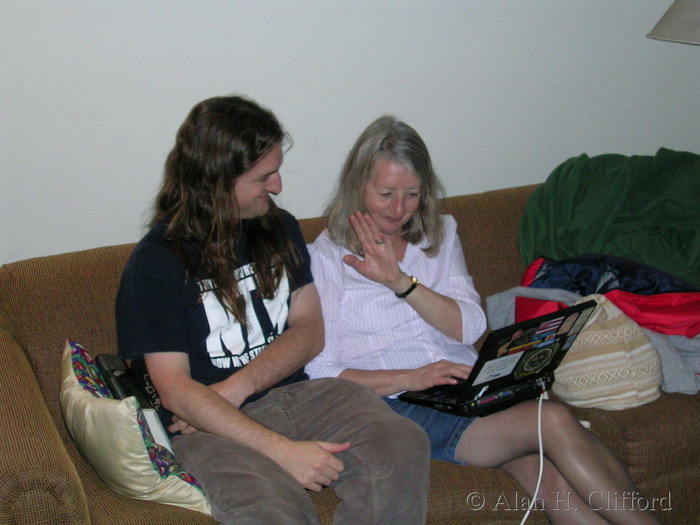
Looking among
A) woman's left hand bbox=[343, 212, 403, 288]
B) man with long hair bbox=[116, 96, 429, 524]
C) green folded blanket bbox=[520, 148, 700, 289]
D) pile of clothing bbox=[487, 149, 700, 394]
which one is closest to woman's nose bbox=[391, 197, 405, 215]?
woman's left hand bbox=[343, 212, 403, 288]

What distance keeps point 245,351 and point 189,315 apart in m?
0.17

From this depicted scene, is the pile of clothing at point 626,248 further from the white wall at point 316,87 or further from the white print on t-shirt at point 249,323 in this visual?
the white print on t-shirt at point 249,323

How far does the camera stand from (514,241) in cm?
252

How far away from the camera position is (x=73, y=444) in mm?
1882

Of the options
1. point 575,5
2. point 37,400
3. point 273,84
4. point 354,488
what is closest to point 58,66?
point 273,84

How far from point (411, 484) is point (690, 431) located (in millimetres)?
844

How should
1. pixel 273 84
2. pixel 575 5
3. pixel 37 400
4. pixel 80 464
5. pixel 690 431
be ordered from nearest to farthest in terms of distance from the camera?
pixel 37 400 → pixel 80 464 → pixel 690 431 → pixel 273 84 → pixel 575 5

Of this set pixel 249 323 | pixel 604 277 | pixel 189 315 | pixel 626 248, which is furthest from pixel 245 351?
pixel 626 248

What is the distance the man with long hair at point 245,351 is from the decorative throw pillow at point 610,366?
56 cm

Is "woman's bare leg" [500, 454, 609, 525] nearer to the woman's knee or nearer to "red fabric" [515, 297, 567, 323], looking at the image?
the woman's knee

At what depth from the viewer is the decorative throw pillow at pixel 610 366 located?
205 centimetres

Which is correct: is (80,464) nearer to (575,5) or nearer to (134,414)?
(134,414)
